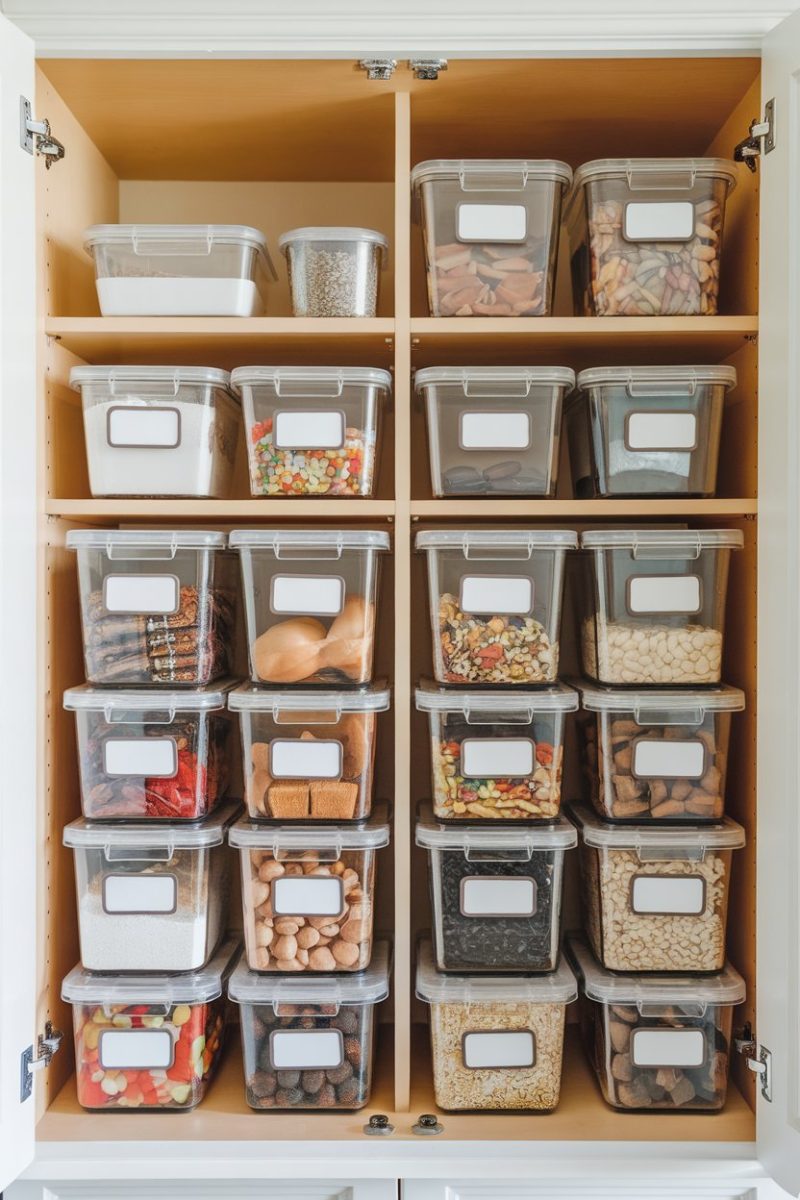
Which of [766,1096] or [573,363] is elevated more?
[573,363]

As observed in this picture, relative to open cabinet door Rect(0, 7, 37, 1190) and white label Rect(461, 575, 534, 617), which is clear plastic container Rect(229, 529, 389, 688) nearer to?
white label Rect(461, 575, 534, 617)

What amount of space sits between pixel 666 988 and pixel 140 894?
76 centimetres

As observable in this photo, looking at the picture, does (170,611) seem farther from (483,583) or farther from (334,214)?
(334,214)

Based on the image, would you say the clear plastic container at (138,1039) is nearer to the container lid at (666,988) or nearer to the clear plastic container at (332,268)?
the container lid at (666,988)

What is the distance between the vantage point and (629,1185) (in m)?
1.24

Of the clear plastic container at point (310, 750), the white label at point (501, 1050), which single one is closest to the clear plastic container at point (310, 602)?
the clear plastic container at point (310, 750)

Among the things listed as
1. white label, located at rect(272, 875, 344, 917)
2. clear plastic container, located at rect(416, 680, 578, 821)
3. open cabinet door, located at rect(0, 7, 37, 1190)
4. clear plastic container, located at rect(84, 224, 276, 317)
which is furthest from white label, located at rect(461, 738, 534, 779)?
clear plastic container, located at rect(84, 224, 276, 317)

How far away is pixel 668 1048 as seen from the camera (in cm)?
131

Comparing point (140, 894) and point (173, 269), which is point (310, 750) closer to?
point (140, 894)

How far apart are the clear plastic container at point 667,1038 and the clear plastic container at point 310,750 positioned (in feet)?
1.50

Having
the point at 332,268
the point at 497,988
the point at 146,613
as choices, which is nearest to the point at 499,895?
the point at 497,988

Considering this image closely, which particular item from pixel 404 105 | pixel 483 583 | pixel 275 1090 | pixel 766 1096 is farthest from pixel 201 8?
pixel 766 1096

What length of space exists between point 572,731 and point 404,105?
3.47 ft

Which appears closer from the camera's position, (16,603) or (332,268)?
(16,603)
